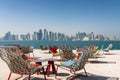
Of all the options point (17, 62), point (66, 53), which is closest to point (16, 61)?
point (17, 62)

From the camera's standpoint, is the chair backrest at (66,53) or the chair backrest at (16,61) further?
the chair backrest at (66,53)

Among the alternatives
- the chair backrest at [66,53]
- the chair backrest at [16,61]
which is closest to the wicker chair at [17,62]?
the chair backrest at [16,61]

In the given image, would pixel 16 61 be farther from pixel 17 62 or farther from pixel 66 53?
pixel 66 53

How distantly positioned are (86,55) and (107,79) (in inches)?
41.9

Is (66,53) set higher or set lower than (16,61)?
lower

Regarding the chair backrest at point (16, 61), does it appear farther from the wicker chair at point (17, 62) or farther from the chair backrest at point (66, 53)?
the chair backrest at point (66, 53)

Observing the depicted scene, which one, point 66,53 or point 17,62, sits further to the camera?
point 66,53

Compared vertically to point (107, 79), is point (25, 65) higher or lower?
higher

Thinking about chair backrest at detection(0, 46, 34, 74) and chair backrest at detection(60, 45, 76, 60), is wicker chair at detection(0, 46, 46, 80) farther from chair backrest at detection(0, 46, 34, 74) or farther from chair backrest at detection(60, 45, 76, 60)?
chair backrest at detection(60, 45, 76, 60)

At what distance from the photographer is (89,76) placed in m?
7.95

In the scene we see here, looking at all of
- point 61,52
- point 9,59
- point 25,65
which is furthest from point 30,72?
point 61,52

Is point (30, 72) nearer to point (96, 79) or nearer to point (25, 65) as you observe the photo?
point (25, 65)

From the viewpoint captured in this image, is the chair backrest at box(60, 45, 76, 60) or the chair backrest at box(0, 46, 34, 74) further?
the chair backrest at box(60, 45, 76, 60)

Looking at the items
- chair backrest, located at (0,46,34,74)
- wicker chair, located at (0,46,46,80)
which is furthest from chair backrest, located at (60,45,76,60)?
chair backrest, located at (0,46,34,74)
